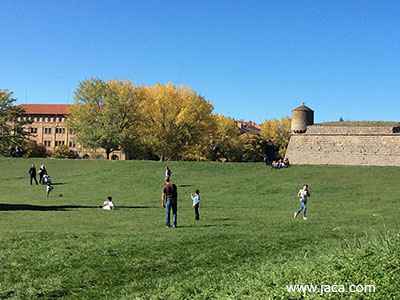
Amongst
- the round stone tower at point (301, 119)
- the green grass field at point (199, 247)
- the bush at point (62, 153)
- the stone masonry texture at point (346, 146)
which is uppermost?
the round stone tower at point (301, 119)

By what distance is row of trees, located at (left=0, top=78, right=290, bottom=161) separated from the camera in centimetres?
6762

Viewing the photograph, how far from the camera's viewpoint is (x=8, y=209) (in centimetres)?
2531

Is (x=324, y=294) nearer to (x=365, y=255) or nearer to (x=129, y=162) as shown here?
(x=365, y=255)

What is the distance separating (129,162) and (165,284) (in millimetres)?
47277

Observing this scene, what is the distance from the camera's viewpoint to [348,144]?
62.1 metres

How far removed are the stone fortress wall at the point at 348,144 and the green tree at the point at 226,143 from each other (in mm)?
23710

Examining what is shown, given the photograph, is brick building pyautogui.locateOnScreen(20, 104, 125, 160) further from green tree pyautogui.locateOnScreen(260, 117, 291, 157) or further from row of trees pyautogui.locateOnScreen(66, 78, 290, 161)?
row of trees pyautogui.locateOnScreen(66, 78, 290, 161)

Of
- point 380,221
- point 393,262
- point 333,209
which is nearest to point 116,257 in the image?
point 393,262

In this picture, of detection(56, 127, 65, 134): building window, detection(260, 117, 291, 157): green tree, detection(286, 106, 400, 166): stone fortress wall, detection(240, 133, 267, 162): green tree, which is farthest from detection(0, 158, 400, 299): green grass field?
detection(56, 127, 65, 134): building window

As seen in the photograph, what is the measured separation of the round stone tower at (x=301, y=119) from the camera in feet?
218

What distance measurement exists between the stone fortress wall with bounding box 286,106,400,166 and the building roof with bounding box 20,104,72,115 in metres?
82.5

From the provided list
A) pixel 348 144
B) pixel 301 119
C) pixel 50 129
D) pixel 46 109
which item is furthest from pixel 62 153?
pixel 348 144

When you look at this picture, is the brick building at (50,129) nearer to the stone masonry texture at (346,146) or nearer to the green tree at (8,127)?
the green tree at (8,127)

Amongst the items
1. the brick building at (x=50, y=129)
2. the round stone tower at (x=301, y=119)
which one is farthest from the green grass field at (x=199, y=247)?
the brick building at (x=50, y=129)
